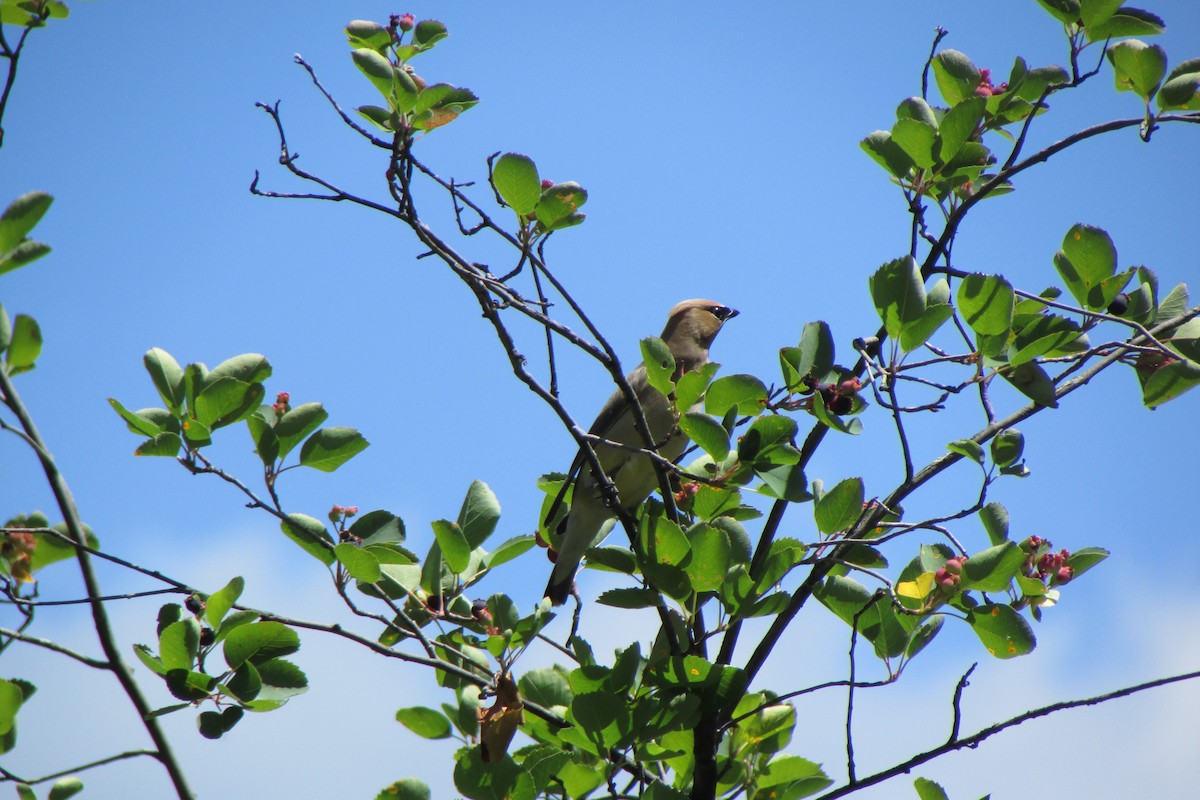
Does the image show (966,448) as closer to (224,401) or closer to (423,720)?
(423,720)

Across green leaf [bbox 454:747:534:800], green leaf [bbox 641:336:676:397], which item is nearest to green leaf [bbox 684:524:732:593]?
green leaf [bbox 641:336:676:397]

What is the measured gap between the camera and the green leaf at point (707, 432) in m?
2.89

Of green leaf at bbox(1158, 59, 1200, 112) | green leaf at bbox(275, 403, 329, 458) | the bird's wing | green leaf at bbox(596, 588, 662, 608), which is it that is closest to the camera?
green leaf at bbox(275, 403, 329, 458)

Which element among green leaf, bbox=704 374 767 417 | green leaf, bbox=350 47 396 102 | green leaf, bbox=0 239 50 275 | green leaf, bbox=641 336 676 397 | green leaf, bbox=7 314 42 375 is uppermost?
green leaf, bbox=350 47 396 102

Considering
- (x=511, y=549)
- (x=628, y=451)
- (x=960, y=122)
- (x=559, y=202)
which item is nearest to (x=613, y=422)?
(x=628, y=451)

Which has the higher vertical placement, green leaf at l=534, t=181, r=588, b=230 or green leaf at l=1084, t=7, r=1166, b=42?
green leaf at l=1084, t=7, r=1166, b=42

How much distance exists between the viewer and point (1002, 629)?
2863mm

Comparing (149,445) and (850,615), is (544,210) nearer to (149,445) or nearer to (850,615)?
(149,445)

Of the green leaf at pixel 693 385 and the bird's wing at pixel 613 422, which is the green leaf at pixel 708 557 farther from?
the bird's wing at pixel 613 422

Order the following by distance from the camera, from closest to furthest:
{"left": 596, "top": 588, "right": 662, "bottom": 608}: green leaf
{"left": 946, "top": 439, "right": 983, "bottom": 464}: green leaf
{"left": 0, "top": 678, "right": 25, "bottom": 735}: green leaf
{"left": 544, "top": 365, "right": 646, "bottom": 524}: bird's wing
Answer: {"left": 0, "top": 678, "right": 25, "bottom": 735}: green leaf
{"left": 946, "top": 439, "right": 983, "bottom": 464}: green leaf
{"left": 596, "top": 588, "right": 662, "bottom": 608}: green leaf
{"left": 544, "top": 365, "right": 646, "bottom": 524}: bird's wing

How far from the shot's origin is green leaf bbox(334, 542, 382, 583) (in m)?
2.82

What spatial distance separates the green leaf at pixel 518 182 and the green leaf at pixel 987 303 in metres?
1.28

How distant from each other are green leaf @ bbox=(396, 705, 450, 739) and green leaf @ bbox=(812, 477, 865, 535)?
4.16 feet

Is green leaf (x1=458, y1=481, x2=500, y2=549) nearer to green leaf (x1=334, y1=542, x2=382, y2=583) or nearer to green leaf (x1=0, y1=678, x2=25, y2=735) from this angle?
green leaf (x1=334, y1=542, x2=382, y2=583)
